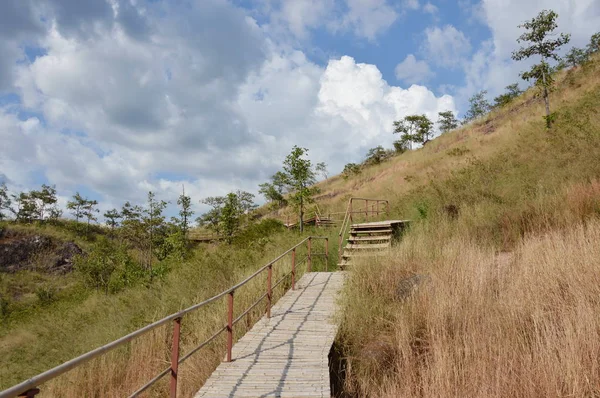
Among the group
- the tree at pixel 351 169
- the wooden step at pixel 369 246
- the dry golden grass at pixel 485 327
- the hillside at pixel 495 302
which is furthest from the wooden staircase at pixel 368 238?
the tree at pixel 351 169

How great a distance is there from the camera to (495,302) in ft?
17.2

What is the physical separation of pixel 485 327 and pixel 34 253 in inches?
2049

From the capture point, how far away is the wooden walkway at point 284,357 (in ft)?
15.3

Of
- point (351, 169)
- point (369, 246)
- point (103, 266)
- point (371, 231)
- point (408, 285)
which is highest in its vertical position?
point (351, 169)

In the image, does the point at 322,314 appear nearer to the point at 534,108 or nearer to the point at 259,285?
the point at 259,285

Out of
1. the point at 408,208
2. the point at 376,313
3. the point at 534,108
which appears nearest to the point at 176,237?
the point at 408,208

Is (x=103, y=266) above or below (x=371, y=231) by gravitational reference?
below

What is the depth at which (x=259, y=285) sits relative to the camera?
401 inches

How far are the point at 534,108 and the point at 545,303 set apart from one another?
97.1 feet

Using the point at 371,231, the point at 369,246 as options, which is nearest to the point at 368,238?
the point at 371,231

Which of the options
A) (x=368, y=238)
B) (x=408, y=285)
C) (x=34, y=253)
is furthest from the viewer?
(x=34, y=253)

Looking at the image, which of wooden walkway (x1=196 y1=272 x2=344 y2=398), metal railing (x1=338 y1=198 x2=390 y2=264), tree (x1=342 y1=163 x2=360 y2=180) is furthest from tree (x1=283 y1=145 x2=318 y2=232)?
tree (x1=342 y1=163 x2=360 y2=180)

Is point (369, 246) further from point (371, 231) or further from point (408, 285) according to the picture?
point (408, 285)

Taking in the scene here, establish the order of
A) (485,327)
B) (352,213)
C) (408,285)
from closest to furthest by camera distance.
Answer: (485,327)
(408,285)
(352,213)
